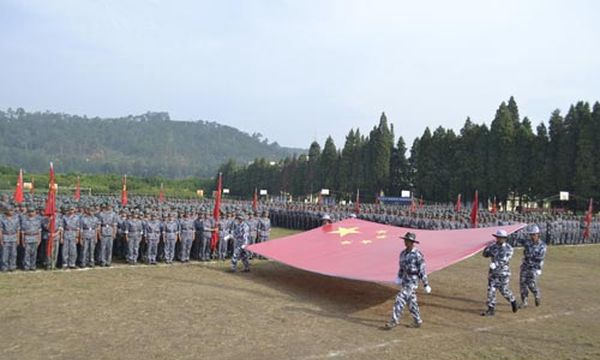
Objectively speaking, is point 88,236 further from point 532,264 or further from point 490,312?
point 532,264

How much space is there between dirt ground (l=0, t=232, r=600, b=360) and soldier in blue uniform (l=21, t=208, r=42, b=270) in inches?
23.7

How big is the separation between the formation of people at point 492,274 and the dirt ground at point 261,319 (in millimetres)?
270

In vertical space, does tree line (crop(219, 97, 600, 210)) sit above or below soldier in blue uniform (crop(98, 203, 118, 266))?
above

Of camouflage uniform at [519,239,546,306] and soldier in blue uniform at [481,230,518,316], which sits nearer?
soldier in blue uniform at [481,230,518,316]

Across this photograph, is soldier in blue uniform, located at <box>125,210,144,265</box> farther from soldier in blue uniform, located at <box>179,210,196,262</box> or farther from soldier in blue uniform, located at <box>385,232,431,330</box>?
soldier in blue uniform, located at <box>385,232,431,330</box>

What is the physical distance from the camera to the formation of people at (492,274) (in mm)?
9531

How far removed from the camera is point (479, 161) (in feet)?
155

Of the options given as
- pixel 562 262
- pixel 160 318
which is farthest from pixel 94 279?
pixel 562 262

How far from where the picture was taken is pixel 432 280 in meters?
14.9

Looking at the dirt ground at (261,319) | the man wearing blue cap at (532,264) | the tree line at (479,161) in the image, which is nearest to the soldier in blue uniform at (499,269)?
the dirt ground at (261,319)

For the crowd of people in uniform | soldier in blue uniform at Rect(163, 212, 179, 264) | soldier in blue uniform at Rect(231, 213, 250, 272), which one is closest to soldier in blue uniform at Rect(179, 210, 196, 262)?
the crowd of people in uniform

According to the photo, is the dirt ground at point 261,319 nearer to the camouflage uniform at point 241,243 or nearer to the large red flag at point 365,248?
the camouflage uniform at point 241,243

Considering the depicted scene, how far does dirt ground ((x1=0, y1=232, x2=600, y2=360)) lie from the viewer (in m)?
7.97

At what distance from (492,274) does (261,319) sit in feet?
14.6
